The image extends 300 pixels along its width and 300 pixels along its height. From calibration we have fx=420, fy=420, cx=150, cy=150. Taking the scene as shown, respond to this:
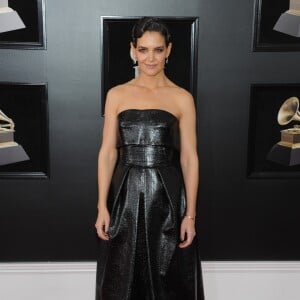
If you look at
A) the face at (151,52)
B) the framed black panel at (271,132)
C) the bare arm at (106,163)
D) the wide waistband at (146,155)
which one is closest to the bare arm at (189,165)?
the wide waistband at (146,155)

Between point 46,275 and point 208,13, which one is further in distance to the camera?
point 46,275

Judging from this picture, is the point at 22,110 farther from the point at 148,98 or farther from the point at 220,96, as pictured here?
the point at 220,96

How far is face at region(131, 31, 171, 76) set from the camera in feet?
5.93

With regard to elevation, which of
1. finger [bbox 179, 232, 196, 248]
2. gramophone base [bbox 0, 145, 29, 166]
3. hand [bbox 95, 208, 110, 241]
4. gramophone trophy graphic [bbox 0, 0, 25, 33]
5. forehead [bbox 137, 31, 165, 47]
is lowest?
finger [bbox 179, 232, 196, 248]

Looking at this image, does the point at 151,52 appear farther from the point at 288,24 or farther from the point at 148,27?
the point at 288,24

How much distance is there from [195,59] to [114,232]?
3.80ft

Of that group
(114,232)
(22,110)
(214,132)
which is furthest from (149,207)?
(22,110)

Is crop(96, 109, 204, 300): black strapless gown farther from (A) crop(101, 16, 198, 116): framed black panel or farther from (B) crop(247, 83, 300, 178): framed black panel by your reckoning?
(B) crop(247, 83, 300, 178): framed black panel

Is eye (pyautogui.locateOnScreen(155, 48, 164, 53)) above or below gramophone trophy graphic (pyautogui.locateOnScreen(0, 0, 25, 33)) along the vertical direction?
below

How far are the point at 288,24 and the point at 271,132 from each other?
0.65 m

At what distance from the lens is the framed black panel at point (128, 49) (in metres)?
2.44

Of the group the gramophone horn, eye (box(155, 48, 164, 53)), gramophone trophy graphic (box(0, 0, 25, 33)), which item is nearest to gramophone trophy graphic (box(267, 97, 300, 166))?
the gramophone horn

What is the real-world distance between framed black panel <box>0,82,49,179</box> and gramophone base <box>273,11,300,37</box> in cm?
143

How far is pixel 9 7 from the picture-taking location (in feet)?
7.85
